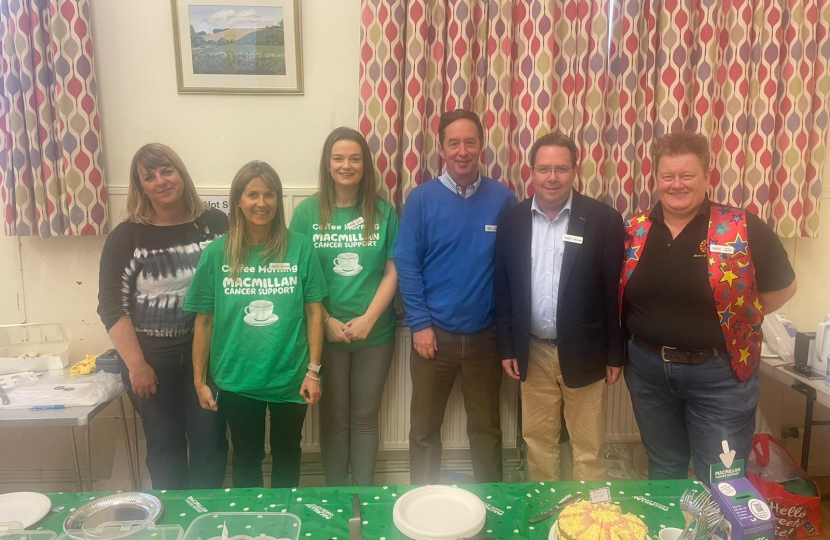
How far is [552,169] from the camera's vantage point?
188 cm

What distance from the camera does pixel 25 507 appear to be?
3.89ft

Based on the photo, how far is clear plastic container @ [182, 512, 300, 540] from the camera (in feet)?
3.55

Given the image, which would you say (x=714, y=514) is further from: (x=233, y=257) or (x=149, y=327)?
(x=149, y=327)

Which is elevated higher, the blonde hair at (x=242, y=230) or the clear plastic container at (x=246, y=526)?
the blonde hair at (x=242, y=230)

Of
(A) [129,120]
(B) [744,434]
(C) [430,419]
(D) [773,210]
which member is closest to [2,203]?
(A) [129,120]

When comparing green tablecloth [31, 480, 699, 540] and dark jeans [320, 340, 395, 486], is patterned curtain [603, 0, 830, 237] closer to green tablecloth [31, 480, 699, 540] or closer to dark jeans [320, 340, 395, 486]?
dark jeans [320, 340, 395, 486]

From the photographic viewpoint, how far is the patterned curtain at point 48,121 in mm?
2195

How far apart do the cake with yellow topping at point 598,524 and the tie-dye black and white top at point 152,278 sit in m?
1.51

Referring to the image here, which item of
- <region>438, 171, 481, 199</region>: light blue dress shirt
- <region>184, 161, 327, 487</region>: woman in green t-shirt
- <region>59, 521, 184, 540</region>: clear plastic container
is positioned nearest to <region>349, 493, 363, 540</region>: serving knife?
<region>59, 521, 184, 540</region>: clear plastic container

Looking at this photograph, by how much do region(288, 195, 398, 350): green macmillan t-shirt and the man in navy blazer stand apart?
1.56ft

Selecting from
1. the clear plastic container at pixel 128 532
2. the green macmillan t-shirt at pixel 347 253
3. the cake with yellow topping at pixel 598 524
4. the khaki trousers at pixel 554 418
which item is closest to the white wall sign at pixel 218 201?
the green macmillan t-shirt at pixel 347 253

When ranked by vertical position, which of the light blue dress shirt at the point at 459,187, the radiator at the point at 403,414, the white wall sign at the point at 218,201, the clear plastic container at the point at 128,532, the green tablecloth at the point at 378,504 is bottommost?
the radiator at the point at 403,414

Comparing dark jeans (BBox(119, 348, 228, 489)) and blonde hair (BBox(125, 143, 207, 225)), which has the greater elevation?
blonde hair (BBox(125, 143, 207, 225))

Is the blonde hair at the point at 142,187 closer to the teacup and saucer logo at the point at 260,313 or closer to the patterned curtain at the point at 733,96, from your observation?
the teacup and saucer logo at the point at 260,313
